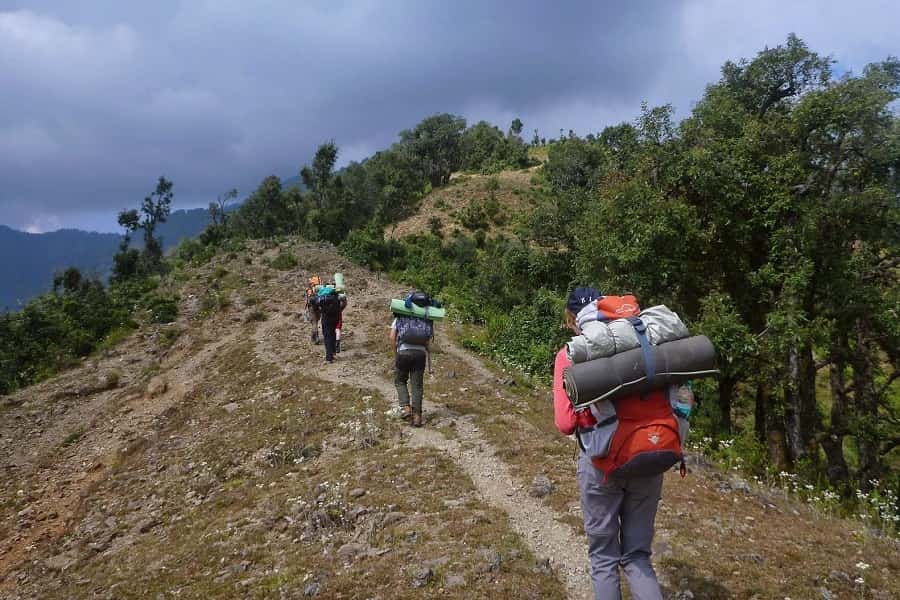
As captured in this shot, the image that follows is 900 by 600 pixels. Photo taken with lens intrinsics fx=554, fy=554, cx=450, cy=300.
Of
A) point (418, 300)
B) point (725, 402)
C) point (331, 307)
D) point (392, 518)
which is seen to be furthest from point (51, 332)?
point (725, 402)

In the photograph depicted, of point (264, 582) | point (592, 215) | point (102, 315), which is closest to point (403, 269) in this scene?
point (102, 315)

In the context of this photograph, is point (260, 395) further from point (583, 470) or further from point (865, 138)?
point (865, 138)

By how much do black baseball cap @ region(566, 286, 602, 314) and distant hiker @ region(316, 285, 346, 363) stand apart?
11.0 meters

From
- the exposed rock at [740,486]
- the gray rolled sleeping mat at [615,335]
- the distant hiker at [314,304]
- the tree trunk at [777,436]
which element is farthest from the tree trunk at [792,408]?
the distant hiker at [314,304]

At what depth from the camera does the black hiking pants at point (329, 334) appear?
582 inches

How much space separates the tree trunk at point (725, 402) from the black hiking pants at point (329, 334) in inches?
419

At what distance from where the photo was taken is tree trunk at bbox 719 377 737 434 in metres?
15.4

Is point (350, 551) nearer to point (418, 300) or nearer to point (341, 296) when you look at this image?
point (418, 300)

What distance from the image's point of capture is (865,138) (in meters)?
12.4

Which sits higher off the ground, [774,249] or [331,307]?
[774,249]

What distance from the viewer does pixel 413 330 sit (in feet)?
30.2

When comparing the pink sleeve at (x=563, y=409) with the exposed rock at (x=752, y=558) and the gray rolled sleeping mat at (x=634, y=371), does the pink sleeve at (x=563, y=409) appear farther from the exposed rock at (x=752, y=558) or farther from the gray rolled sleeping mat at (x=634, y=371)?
the exposed rock at (x=752, y=558)

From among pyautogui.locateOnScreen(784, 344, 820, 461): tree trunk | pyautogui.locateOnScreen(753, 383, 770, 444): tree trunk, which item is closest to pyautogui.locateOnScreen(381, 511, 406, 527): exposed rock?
pyautogui.locateOnScreen(784, 344, 820, 461): tree trunk

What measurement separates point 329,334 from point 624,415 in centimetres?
1226
